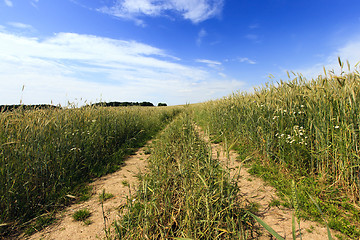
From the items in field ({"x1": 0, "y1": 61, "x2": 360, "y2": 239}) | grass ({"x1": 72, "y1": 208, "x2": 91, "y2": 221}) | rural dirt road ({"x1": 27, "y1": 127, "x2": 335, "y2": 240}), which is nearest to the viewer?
field ({"x1": 0, "y1": 61, "x2": 360, "y2": 239})

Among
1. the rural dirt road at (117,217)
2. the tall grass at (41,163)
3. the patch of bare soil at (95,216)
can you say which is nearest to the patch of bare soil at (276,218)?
the rural dirt road at (117,217)

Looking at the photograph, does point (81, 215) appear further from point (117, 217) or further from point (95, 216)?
point (117, 217)

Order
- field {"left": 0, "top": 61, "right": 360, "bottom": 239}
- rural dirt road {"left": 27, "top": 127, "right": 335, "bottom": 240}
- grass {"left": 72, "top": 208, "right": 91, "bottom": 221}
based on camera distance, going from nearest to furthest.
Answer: field {"left": 0, "top": 61, "right": 360, "bottom": 239}
rural dirt road {"left": 27, "top": 127, "right": 335, "bottom": 240}
grass {"left": 72, "top": 208, "right": 91, "bottom": 221}

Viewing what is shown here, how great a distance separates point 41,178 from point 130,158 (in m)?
2.58

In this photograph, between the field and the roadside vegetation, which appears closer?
A: the field

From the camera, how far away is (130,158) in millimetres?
5586

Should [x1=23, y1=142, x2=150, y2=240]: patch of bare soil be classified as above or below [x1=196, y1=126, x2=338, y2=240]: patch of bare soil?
below

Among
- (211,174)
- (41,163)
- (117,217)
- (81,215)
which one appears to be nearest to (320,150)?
(211,174)

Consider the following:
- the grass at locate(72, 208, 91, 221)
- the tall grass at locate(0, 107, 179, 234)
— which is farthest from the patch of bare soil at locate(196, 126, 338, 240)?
the tall grass at locate(0, 107, 179, 234)

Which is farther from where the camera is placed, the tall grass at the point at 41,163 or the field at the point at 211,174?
the tall grass at the point at 41,163

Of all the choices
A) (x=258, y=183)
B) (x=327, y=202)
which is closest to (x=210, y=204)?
(x=258, y=183)

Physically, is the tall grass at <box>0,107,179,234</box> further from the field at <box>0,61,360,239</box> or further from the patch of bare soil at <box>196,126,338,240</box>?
the patch of bare soil at <box>196,126,338,240</box>

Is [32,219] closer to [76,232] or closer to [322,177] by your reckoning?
[76,232]

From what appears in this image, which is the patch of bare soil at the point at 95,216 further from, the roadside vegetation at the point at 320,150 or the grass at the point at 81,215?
the roadside vegetation at the point at 320,150
